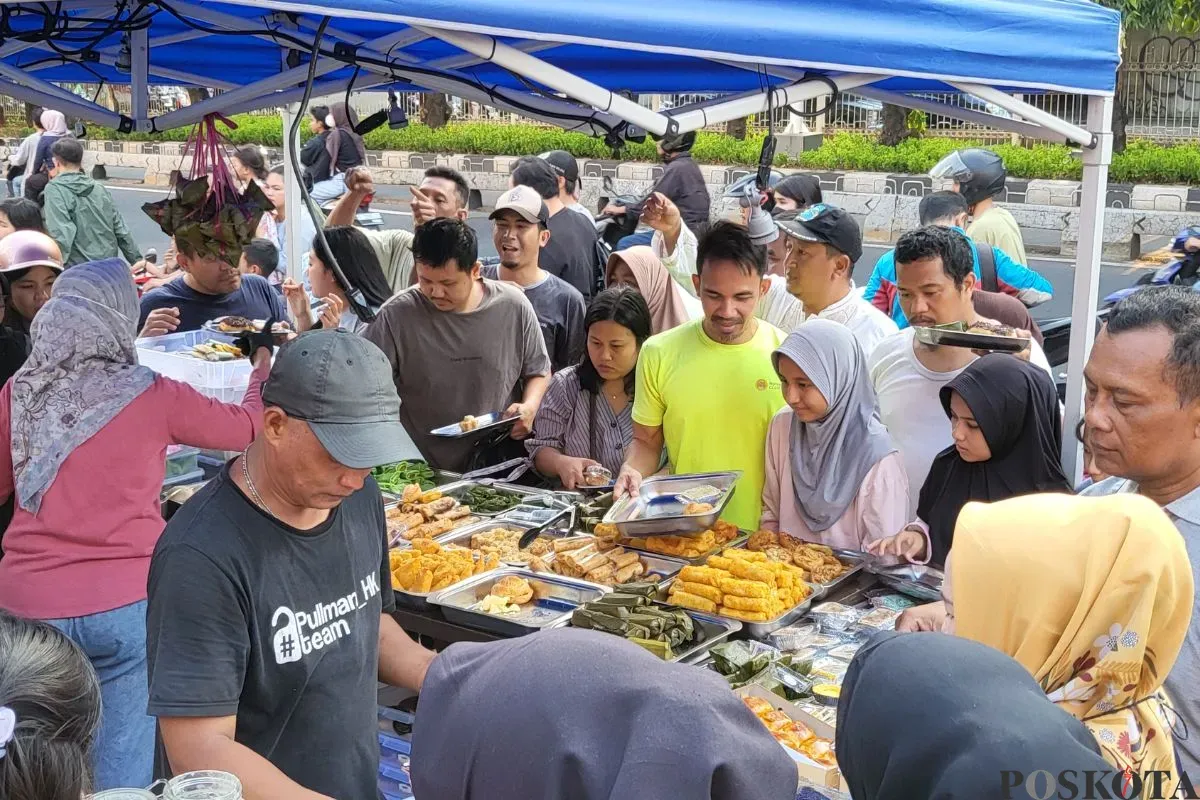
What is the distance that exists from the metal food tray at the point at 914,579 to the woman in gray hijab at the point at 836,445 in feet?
0.57

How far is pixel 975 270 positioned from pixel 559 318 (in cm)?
206

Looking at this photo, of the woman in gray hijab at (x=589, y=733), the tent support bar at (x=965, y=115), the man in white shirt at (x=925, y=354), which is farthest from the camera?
the tent support bar at (x=965, y=115)

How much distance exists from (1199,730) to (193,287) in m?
4.43

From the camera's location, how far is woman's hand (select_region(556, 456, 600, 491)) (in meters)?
4.49

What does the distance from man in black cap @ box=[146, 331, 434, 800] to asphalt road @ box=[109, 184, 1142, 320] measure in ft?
23.4

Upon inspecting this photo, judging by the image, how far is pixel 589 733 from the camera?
1.37 metres

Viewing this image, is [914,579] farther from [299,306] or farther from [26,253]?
[26,253]

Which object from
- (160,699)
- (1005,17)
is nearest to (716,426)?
(1005,17)

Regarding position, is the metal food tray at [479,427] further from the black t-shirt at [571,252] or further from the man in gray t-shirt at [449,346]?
the black t-shirt at [571,252]

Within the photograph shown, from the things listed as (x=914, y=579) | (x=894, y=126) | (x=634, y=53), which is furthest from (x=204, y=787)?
(x=894, y=126)

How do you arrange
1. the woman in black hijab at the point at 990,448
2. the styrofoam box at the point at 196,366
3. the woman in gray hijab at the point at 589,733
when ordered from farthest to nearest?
1. the styrofoam box at the point at 196,366
2. the woman in black hijab at the point at 990,448
3. the woman in gray hijab at the point at 589,733

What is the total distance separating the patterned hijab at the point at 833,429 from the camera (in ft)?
12.2

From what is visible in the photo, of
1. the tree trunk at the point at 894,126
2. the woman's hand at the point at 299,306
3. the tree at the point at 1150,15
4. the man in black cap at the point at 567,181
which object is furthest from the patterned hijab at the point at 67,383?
the tree trunk at the point at 894,126

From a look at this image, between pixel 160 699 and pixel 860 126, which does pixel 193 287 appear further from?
pixel 860 126
